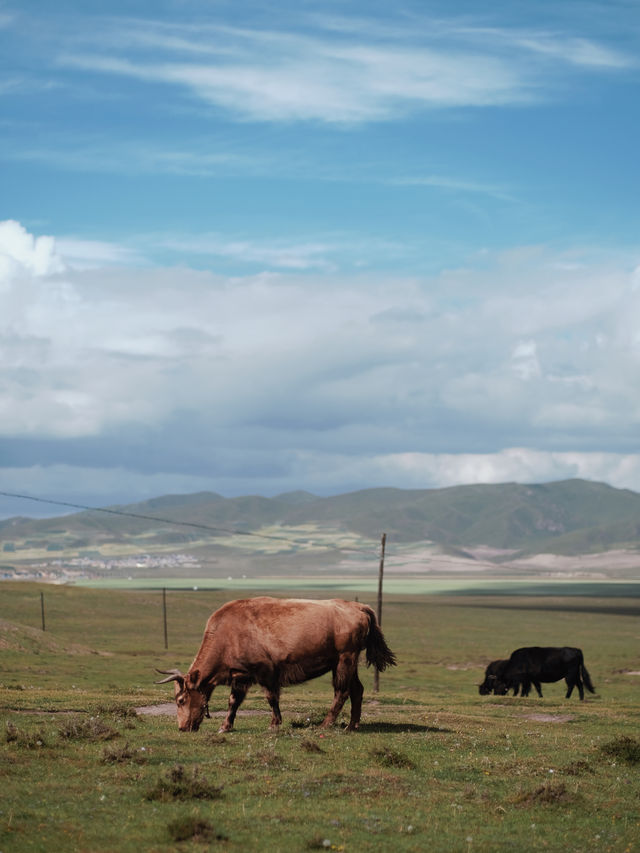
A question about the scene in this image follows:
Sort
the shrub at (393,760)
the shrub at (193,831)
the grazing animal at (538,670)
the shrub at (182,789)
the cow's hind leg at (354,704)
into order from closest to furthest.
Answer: the shrub at (193,831)
the shrub at (182,789)
the shrub at (393,760)
the cow's hind leg at (354,704)
the grazing animal at (538,670)

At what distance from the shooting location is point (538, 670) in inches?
1829

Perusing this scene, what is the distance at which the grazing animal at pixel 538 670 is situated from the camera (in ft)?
152

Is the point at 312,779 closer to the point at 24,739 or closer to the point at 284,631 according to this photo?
the point at 284,631

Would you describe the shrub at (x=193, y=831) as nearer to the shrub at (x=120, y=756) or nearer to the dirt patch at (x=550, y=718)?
the shrub at (x=120, y=756)

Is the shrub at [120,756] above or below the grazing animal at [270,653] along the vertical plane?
below

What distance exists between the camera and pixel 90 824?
13.6 metres

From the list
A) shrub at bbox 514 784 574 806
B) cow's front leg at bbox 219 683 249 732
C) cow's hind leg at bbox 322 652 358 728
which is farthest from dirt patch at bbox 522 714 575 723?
shrub at bbox 514 784 574 806

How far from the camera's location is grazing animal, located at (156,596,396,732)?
21.9 m

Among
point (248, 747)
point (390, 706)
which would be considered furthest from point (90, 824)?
point (390, 706)

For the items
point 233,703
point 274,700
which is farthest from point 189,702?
point 274,700

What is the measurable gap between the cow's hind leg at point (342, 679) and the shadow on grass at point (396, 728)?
0.85 metres

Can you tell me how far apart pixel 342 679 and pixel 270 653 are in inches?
73.1

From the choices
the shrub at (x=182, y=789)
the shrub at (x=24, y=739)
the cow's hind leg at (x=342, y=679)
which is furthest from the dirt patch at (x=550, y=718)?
the shrub at (x=182, y=789)

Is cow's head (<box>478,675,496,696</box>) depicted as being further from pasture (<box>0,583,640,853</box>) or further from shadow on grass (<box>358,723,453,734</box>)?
shadow on grass (<box>358,723,453,734</box>)
